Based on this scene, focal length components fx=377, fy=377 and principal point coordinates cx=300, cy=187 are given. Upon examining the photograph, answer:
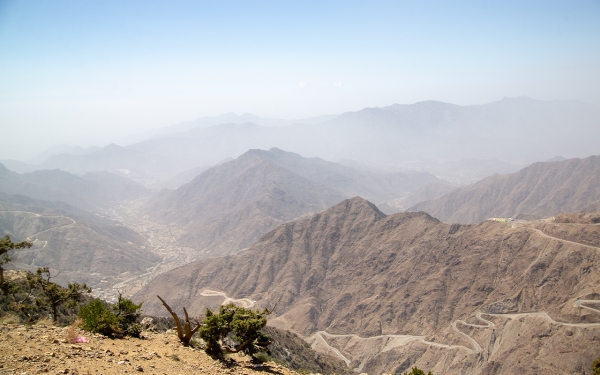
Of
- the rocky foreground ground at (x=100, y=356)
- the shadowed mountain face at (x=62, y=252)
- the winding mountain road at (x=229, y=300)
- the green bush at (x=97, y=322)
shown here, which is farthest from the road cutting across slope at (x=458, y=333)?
the shadowed mountain face at (x=62, y=252)

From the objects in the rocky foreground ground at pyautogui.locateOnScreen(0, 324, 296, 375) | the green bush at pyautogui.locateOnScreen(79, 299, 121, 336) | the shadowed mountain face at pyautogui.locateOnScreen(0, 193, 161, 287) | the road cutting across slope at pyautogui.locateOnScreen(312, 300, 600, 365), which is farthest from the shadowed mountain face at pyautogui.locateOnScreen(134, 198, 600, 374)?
the green bush at pyautogui.locateOnScreen(79, 299, 121, 336)

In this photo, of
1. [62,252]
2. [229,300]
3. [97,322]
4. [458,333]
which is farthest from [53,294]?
[62,252]

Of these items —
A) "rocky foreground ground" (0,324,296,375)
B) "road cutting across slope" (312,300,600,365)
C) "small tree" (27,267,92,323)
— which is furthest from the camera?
"road cutting across slope" (312,300,600,365)

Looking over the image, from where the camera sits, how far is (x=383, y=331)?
103m

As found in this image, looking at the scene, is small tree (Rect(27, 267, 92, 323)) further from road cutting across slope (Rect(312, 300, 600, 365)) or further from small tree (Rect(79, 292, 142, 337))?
road cutting across slope (Rect(312, 300, 600, 365))

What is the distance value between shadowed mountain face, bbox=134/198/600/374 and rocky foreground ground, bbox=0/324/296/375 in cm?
6040

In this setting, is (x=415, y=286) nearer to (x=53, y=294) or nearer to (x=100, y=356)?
(x=53, y=294)

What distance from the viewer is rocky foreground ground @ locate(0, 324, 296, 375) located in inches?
600

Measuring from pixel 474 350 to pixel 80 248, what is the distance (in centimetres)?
18576

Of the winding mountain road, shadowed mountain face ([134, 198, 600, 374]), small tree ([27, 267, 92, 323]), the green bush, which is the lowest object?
the winding mountain road

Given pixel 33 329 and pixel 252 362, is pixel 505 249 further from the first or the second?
pixel 33 329

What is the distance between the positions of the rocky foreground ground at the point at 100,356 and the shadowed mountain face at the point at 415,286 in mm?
60396

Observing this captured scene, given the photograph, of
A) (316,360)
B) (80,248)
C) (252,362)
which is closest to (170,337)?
(252,362)

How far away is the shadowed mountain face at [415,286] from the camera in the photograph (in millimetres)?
81438
